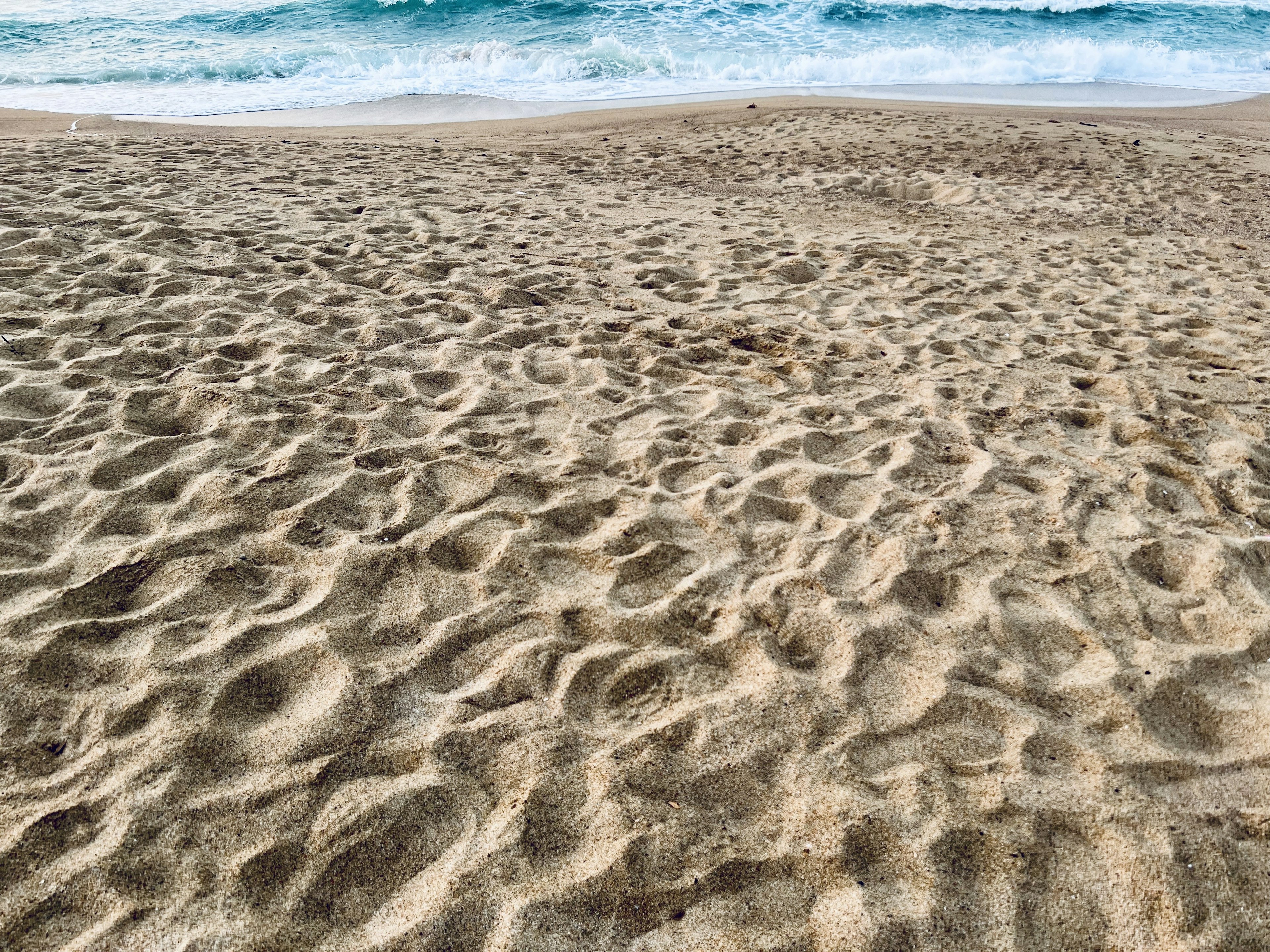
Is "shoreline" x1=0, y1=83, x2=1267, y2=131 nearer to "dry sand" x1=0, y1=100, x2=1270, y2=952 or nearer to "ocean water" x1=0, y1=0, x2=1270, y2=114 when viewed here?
"ocean water" x1=0, y1=0, x2=1270, y2=114

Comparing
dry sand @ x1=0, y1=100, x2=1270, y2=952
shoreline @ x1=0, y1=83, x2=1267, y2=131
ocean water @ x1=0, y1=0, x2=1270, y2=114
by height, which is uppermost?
ocean water @ x1=0, y1=0, x2=1270, y2=114

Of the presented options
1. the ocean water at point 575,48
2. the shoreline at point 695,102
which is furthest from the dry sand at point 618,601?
the ocean water at point 575,48

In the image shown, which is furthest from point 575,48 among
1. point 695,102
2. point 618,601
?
point 618,601

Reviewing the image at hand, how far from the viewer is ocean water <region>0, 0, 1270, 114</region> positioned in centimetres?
1383

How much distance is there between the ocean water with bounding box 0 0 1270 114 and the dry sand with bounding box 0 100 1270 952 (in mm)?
9630

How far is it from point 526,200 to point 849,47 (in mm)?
12136

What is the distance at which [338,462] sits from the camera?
3203 millimetres

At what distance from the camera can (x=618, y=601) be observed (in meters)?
2.62

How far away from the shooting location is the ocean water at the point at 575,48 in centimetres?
1383

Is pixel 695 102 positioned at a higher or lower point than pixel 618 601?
higher

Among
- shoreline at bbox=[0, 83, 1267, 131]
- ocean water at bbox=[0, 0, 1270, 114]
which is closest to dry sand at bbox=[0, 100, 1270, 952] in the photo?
shoreline at bbox=[0, 83, 1267, 131]

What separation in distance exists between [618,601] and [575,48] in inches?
634

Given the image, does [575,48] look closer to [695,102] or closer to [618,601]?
[695,102]

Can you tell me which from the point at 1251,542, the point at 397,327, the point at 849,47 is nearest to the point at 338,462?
the point at 397,327
